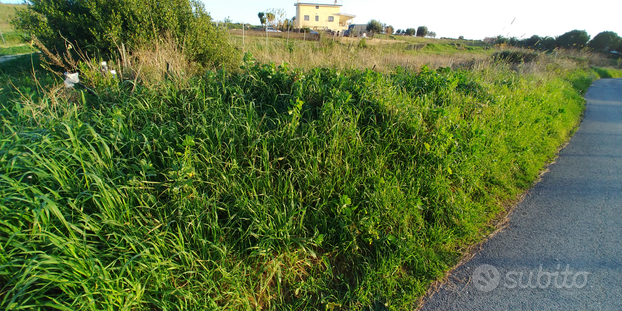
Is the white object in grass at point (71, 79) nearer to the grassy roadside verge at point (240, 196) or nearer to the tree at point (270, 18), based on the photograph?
the grassy roadside verge at point (240, 196)

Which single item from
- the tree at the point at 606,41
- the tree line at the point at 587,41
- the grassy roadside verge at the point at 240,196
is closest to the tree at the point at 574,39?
the tree line at the point at 587,41

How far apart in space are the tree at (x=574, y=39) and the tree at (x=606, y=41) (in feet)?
3.39

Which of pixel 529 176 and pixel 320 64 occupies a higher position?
pixel 320 64

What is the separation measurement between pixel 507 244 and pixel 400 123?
5.89ft

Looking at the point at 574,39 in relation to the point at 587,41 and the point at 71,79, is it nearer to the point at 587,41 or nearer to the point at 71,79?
the point at 587,41

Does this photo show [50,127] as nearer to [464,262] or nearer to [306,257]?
[306,257]

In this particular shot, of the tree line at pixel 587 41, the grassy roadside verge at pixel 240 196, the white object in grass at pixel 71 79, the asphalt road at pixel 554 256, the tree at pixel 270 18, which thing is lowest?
the asphalt road at pixel 554 256

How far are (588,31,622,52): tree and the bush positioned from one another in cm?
4784

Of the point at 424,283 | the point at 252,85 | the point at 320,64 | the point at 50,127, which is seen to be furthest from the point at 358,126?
the point at 50,127

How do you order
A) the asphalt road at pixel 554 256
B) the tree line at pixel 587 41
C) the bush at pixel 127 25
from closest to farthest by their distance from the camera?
the asphalt road at pixel 554 256
the bush at pixel 127 25
the tree line at pixel 587 41

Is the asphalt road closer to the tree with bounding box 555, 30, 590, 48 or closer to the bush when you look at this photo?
the bush

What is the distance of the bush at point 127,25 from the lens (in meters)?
6.05

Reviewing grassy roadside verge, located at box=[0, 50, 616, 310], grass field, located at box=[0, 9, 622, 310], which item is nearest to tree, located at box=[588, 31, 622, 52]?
grass field, located at box=[0, 9, 622, 310]

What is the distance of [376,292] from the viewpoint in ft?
7.95
